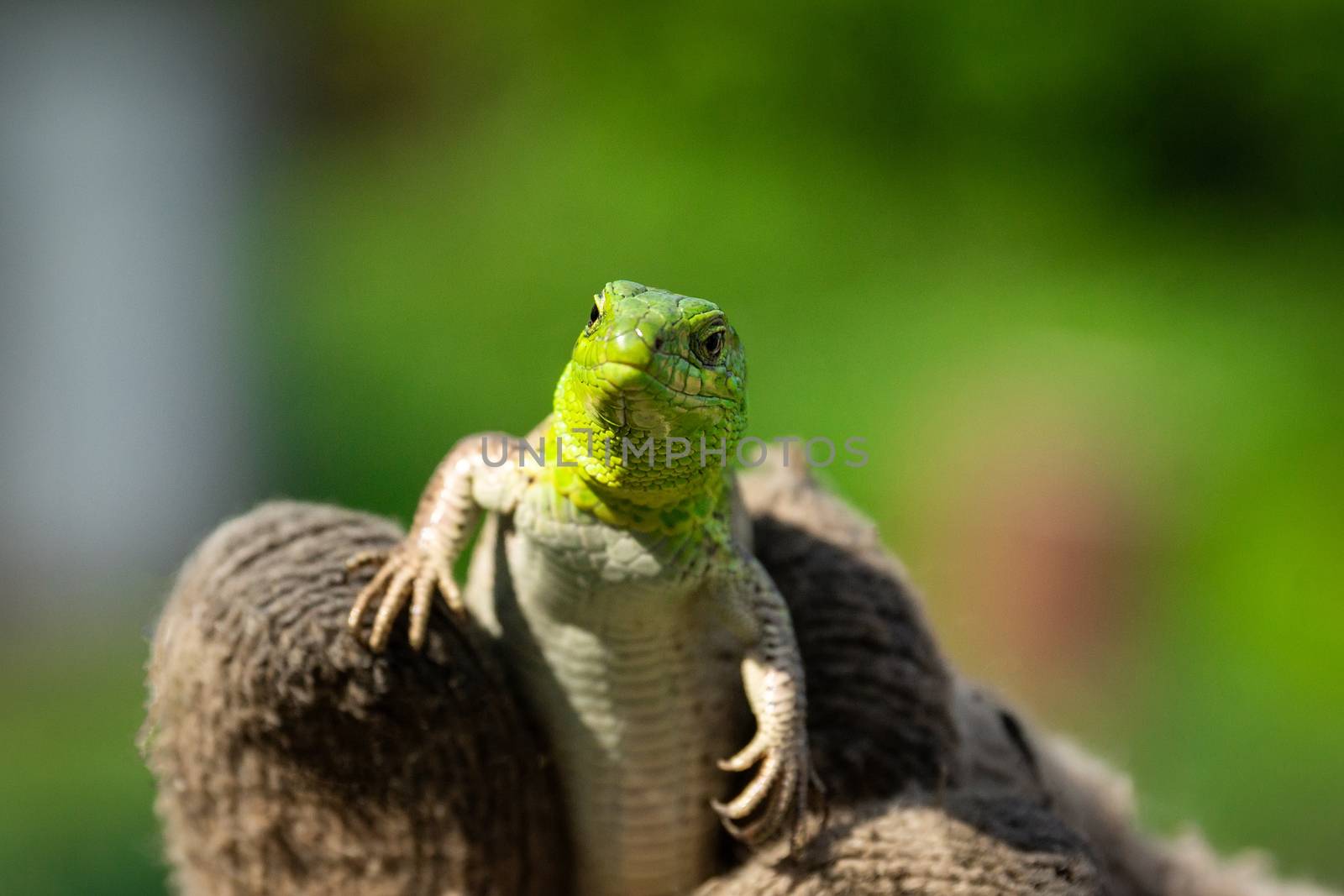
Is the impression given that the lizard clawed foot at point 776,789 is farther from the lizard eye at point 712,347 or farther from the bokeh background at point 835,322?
the bokeh background at point 835,322

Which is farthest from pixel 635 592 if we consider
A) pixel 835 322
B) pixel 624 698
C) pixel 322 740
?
pixel 835 322

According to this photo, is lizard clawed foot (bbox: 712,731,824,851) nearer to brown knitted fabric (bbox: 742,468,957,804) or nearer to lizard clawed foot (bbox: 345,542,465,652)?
brown knitted fabric (bbox: 742,468,957,804)

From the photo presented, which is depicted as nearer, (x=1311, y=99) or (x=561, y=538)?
(x=561, y=538)

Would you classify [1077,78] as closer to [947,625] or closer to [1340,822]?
[947,625]

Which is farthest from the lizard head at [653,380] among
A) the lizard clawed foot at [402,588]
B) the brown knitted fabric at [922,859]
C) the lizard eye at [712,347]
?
the brown knitted fabric at [922,859]

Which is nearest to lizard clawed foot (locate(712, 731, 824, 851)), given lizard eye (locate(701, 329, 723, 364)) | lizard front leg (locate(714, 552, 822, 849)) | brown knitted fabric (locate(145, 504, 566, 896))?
lizard front leg (locate(714, 552, 822, 849))

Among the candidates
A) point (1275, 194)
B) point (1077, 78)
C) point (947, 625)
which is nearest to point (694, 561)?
→ point (947, 625)
